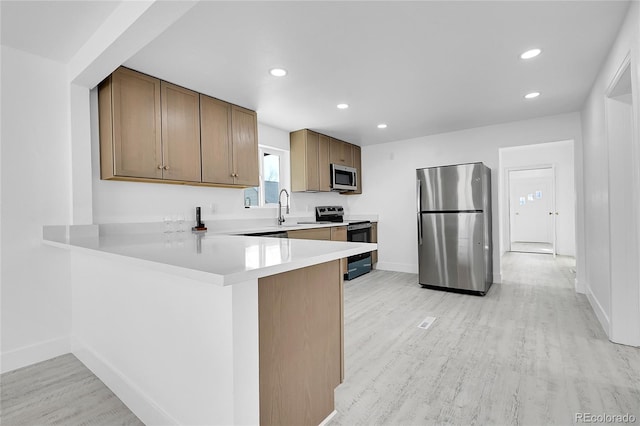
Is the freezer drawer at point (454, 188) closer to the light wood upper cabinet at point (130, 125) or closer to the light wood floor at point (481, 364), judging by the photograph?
the light wood floor at point (481, 364)

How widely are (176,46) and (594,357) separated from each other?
12.0 feet

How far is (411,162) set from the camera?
5133 mm

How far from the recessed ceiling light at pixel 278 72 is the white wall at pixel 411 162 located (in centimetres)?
311

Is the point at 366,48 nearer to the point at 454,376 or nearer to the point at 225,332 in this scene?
the point at 225,332

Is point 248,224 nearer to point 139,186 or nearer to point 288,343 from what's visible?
point 139,186

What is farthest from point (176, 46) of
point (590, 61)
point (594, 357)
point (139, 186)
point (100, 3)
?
point (594, 357)

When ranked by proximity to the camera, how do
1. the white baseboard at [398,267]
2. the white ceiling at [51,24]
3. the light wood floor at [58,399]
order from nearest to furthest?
the light wood floor at [58,399] → the white ceiling at [51,24] → the white baseboard at [398,267]

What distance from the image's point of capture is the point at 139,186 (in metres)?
2.82

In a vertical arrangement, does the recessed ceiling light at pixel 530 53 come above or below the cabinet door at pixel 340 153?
above

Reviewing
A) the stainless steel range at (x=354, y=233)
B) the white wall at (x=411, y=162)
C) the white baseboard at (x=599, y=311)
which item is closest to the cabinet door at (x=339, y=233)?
the stainless steel range at (x=354, y=233)

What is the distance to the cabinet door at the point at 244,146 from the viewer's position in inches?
131

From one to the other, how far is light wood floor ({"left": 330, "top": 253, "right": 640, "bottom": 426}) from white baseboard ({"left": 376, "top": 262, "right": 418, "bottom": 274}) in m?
1.49

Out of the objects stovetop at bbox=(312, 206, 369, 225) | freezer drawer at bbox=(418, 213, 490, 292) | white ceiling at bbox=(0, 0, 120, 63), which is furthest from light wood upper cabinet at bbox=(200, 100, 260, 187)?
freezer drawer at bbox=(418, 213, 490, 292)

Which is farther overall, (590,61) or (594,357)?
(590,61)
